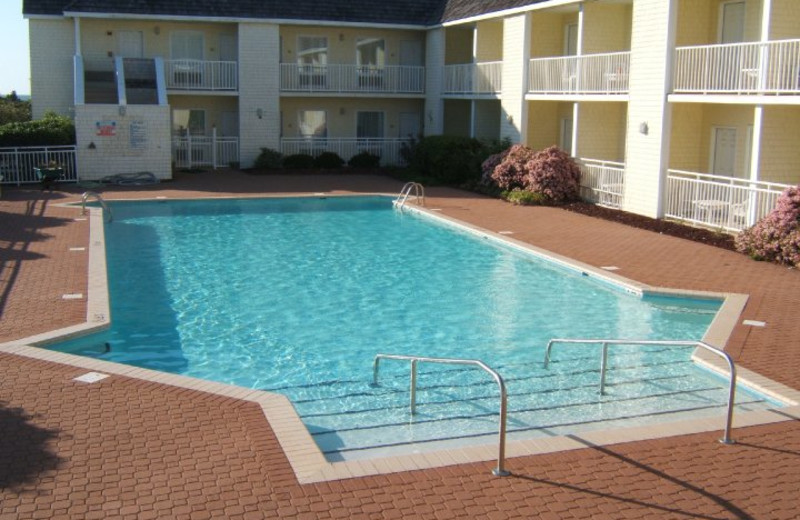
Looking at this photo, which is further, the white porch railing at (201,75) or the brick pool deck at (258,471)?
the white porch railing at (201,75)

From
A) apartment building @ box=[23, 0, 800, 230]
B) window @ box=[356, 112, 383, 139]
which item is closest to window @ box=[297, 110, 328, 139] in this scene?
apartment building @ box=[23, 0, 800, 230]

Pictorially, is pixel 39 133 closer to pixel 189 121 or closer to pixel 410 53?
pixel 189 121

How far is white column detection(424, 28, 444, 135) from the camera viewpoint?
115 feet

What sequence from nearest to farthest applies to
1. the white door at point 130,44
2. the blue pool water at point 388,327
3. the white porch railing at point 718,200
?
the blue pool water at point 388,327 → the white porch railing at point 718,200 → the white door at point 130,44

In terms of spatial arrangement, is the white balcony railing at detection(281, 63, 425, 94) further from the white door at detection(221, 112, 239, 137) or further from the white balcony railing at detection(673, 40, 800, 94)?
the white balcony railing at detection(673, 40, 800, 94)

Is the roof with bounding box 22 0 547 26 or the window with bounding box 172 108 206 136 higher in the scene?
the roof with bounding box 22 0 547 26

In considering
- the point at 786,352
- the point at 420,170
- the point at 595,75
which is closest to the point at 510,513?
the point at 786,352

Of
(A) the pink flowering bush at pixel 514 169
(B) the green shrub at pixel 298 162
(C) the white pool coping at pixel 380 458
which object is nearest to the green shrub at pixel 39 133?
(B) the green shrub at pixel 298 162

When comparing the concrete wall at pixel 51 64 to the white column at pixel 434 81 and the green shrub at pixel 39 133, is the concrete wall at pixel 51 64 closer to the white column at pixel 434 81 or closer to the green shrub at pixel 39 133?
the green shrub at pixel 39 133

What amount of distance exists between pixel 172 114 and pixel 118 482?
28.8m

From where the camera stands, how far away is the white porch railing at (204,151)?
110 ft

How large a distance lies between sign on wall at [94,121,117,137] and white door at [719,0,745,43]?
18.4 m

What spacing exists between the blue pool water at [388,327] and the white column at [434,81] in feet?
45.9

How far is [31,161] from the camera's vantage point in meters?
28.7
